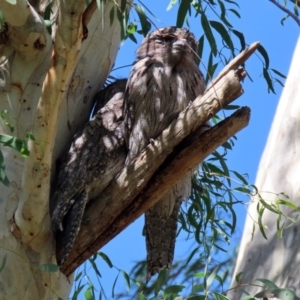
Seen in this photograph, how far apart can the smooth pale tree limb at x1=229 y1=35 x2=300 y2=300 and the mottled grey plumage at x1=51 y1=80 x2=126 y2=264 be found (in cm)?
56

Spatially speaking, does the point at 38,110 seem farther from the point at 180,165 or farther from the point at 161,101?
the point at 161,101

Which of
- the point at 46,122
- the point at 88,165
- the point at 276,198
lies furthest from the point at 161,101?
the point at 46,122

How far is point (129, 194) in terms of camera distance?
2.56 m

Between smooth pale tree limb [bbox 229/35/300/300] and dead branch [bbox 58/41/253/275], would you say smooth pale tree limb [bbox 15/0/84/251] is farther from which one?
smooth pale tree limb [bbox 229/35/300/300]

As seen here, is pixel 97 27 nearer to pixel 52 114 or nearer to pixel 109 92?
pixel 109 92

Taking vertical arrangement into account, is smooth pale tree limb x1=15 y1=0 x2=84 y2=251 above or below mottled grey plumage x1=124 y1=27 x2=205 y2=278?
below

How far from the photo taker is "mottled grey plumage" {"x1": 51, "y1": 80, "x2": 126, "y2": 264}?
8.54 feet

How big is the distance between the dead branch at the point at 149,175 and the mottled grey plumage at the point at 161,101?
221 millimetres

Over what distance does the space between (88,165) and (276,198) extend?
0.71 meters

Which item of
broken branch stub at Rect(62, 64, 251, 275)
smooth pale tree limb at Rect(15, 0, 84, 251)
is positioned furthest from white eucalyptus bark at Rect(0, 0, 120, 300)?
broken branch stub at Rect(62, 64, 251, 275)

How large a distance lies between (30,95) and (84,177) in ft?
1.15

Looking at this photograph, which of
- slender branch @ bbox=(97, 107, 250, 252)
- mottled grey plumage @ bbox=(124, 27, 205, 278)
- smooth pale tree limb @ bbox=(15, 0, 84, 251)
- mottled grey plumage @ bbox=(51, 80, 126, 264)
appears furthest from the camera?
mottled grey plumage @ bbox=(124, 27, 205, 278)

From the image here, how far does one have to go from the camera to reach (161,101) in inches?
115

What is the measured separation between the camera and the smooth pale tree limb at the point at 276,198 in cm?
269
